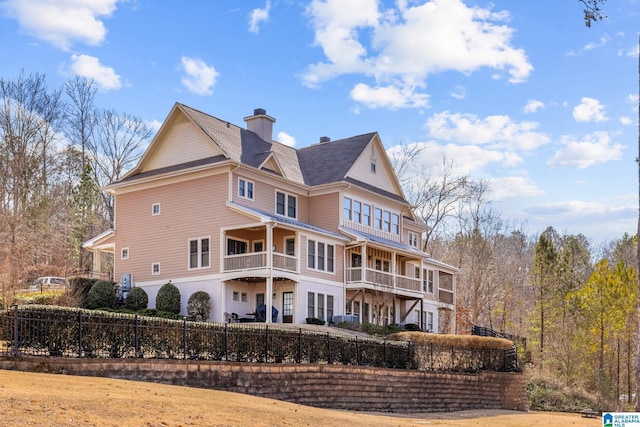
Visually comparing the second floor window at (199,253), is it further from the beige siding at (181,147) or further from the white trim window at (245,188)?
the beige siding at (181,147)

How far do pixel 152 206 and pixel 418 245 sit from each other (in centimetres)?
1991

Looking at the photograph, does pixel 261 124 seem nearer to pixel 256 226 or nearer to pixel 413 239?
pixel 256 226

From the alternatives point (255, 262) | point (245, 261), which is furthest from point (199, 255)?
point (255, 262)

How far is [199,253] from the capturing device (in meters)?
38.8

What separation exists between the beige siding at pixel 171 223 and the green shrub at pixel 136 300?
123 cm

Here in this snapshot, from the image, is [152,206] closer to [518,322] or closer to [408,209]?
[408,209]

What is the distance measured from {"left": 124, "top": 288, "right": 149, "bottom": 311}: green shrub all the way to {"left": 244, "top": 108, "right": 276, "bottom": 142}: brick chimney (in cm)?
1151

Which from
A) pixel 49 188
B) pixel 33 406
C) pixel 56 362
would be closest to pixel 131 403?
pixel 33 406

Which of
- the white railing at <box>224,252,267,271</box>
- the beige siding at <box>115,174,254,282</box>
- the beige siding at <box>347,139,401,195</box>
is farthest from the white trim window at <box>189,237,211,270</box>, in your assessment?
the beige siding at <box>347,139,401,195</box>

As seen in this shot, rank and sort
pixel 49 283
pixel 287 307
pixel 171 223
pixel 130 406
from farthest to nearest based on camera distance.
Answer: pixel 49 283
pixel 171 223
pixel 287 307
pixel 130 406

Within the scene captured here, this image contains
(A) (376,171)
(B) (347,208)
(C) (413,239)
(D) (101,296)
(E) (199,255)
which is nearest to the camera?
(D) (101,296)

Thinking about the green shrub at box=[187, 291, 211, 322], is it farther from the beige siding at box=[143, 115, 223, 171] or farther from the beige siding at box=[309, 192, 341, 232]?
the beige siding at box=[309, 192, 341, 232]

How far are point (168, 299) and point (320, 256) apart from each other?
7.58 meters

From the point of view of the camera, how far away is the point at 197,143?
40.3 meters
